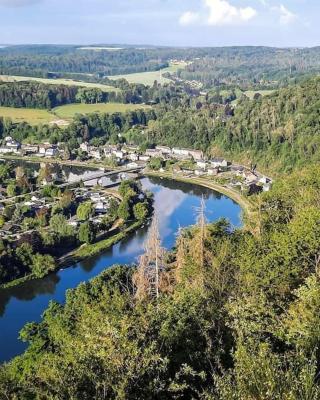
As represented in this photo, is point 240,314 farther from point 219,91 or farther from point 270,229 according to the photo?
point 219,91

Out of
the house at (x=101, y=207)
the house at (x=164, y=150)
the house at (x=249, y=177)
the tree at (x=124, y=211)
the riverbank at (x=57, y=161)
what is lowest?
the riverbank at (x=57, y=161)

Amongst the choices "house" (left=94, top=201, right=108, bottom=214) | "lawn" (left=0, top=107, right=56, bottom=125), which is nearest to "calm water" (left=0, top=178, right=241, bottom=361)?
"house" (left=94, top=201, right=108, bottom=214)

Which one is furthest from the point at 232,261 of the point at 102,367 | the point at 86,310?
the point at 102,367

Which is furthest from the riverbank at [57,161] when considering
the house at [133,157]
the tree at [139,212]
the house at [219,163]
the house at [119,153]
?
the tree at [139,212]

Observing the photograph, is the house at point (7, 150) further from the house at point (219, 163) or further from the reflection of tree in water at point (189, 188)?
the house at point (219, 163)

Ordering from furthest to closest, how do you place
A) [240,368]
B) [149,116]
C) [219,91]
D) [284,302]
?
[219,91] → [149,116] → [284,302] → [240,368]

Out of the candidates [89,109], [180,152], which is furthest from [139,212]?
[89,109]

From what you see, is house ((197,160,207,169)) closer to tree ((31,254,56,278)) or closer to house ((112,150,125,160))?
house ((112,150,125,160))
